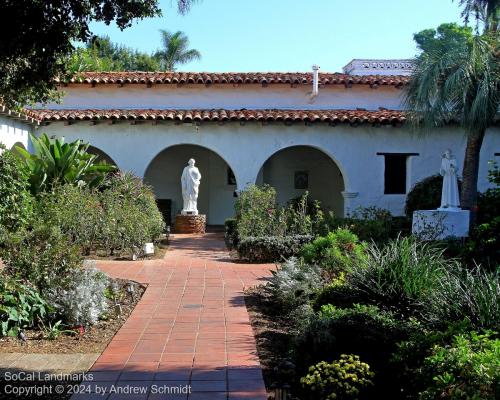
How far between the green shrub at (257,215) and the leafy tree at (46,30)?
26.4 feet

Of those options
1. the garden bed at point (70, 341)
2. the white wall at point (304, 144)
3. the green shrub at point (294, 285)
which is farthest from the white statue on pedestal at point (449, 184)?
the garden bed at point (70, 341)

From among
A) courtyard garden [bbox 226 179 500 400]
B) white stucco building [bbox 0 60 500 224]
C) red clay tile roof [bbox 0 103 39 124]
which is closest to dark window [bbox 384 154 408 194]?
white stucco building [bbox 0 60 500 224]

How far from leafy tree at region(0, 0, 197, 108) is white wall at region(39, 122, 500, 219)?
1291 cm

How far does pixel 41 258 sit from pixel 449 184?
9.31m

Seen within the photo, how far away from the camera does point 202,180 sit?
2197 cm

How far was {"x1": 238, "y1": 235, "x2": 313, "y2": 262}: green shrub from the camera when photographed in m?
12.5

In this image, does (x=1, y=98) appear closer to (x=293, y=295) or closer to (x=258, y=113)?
(x=293, y=295)

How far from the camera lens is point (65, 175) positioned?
15328 millimetres

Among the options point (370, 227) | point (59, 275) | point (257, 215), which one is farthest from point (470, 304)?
point (257, 215)

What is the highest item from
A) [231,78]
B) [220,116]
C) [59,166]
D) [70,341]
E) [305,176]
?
[231,78]

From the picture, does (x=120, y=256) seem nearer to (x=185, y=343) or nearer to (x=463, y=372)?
(x=185, y=343)

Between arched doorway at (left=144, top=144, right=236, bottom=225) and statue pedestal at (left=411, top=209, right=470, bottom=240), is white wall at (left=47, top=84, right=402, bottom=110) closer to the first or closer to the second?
arched doorway at (left=144, top=144, right=236, bottom=225)

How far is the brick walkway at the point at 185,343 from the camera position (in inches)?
190

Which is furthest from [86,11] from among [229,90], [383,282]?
[229,90]
